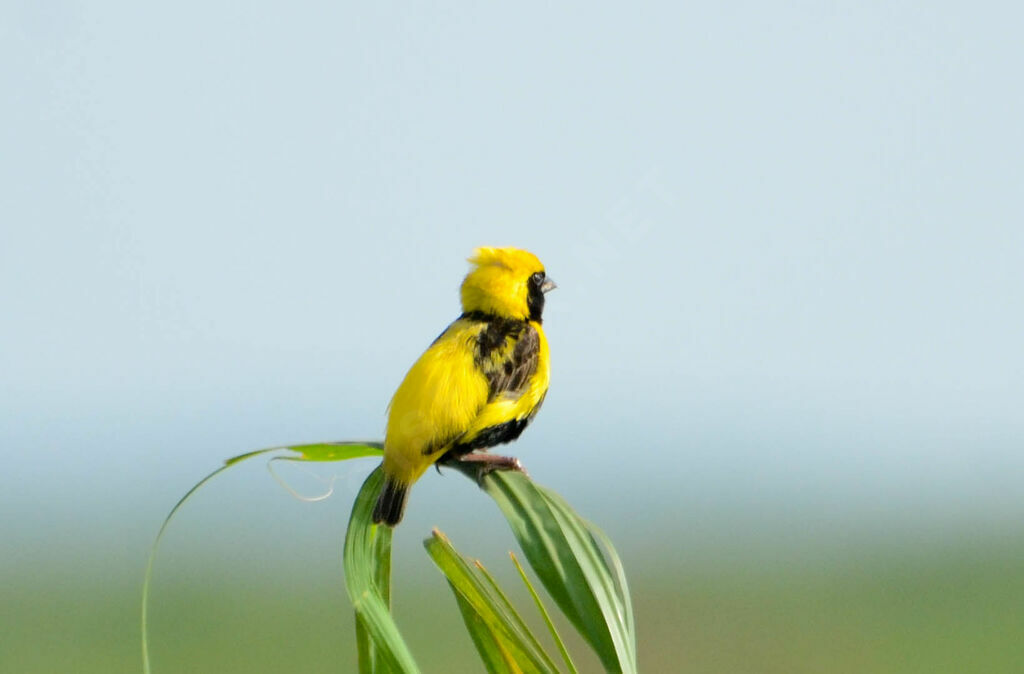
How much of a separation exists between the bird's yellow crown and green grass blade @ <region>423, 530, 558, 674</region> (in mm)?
1367

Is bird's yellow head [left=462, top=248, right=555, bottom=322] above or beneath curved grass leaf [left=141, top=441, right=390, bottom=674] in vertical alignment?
above

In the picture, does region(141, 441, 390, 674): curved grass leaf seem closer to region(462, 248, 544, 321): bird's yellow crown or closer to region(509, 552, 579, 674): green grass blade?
region(509, 552, 579, 674): green grass blade

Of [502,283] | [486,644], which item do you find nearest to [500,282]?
[502,283]

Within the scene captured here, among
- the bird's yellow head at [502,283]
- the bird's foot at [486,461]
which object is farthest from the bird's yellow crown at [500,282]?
the bird's foot at [486,461]

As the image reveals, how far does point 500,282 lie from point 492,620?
1520 millimetres

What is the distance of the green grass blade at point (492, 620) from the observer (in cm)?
146

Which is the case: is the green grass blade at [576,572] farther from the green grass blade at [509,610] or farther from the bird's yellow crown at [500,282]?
the bird's yellow crown at [500,282]

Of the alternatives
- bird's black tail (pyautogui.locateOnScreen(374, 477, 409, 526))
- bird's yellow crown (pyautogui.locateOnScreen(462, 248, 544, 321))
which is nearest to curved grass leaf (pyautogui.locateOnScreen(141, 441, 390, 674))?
bird's black tail (pyautogui.locateOnScreen(374, 477, 409, 526))

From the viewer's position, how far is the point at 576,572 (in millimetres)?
1436

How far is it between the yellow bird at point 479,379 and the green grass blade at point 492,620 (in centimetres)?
48

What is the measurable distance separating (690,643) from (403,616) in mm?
4832

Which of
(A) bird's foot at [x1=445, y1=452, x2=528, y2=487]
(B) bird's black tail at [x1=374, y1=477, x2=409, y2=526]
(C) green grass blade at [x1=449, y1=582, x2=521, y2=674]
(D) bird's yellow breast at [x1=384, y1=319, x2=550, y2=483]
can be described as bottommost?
(C) green grass blade at [x1=449, y1=582, x2=521, y2=674]

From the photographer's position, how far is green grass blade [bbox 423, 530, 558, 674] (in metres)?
1.46

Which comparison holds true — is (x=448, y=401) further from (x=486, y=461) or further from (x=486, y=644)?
(x=486, y=644)
